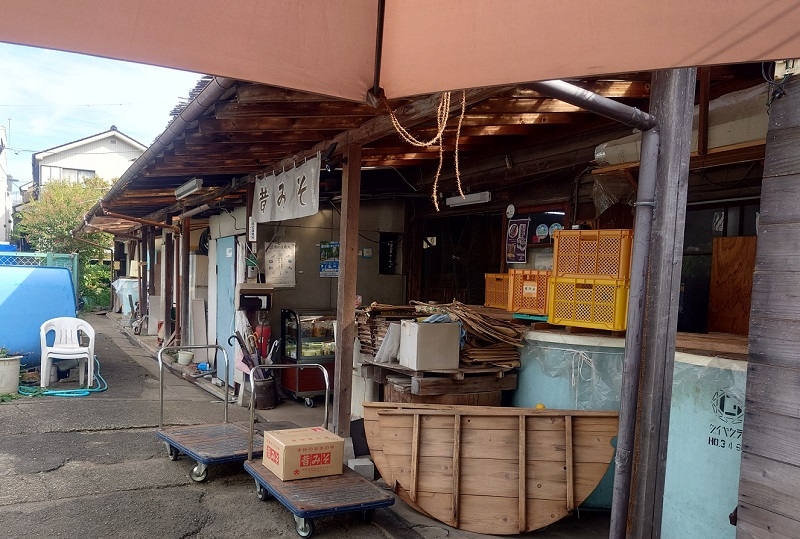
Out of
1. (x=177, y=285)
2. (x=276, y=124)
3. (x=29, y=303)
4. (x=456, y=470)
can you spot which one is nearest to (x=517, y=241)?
(x=276, y=124)

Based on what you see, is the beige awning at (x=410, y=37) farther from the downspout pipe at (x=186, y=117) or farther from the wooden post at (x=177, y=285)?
the wooden post at (x=177, y=285)

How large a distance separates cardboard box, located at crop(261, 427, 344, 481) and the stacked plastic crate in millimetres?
2482

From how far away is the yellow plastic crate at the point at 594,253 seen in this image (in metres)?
4.83

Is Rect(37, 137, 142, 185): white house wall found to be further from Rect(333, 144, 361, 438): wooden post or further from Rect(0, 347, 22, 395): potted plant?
Rect(333, 144, 361, 438): wooden post

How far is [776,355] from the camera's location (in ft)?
9.40

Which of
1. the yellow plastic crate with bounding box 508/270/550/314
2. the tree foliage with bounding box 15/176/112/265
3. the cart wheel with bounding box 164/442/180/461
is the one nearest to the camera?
the yellow plastic crate with bounding box 508/270/550/314

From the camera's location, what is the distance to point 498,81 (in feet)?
6.88

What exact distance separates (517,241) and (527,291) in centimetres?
156

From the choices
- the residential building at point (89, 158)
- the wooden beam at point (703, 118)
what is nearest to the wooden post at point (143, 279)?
the residential building at point (89, 158)

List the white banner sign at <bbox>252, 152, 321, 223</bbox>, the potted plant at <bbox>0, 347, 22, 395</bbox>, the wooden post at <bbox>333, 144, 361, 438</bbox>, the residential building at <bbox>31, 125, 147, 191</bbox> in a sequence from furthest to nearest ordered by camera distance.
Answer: the residential building at <bbox>31, 125, 147, 191</bbox>
the potted plant at <bbox>0, 347, 22, 395</bbox>
the white banner sign at <bbox>252, 152, 321, 223</bbox>
the wooden post at <bbox>333, 144, 361, 438</bbox>

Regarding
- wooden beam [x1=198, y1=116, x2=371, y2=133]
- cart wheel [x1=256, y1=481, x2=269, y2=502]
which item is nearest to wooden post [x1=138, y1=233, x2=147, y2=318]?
wooden beam [x1=198, y1=116, x2=371, y2=133]

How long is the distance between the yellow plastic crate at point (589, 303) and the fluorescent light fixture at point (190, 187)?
21.2 feet

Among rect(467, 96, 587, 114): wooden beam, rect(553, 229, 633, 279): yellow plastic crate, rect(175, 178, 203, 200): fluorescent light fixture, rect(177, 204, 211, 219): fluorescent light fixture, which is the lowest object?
rect(553, 229, 633, 279): yellow plastic crate

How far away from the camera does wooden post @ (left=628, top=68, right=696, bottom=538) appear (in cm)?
306
